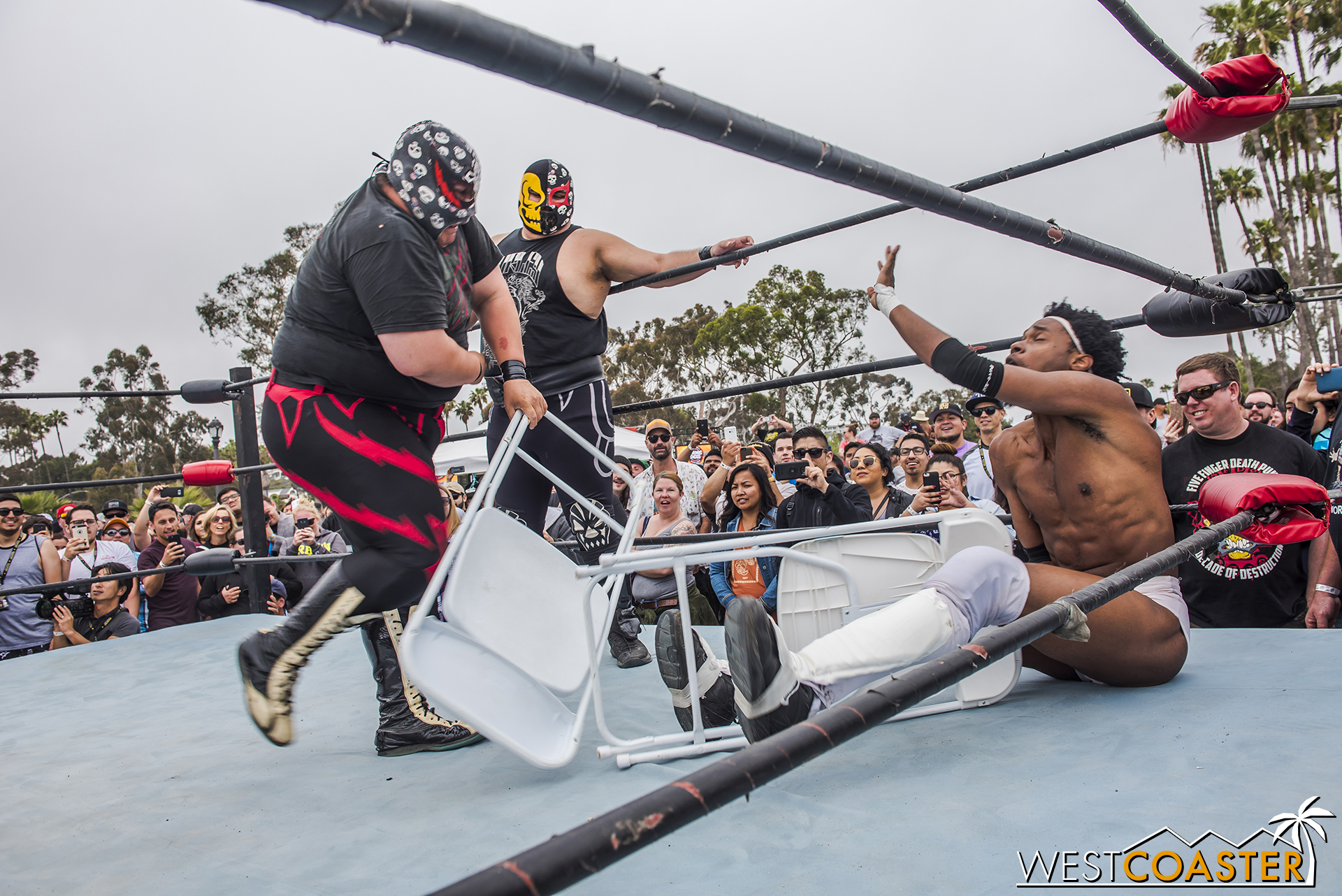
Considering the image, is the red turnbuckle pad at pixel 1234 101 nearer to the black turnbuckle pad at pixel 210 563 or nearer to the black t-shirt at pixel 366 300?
the black t-shirt at pixel 366 300

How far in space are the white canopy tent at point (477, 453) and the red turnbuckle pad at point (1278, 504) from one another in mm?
8865

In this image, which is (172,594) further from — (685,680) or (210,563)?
(685,680)

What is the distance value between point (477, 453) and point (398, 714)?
34.7 feet

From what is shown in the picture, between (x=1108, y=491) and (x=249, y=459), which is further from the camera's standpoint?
(x=249, y=459)

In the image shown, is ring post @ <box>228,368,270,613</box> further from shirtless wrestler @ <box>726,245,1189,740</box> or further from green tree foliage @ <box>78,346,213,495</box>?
green tree foliage @ <box>78,346,213,495</box>

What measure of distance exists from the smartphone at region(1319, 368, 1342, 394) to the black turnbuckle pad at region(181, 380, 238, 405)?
3.97 metres

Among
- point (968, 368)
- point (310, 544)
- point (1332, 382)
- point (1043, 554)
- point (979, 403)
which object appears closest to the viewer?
point (968, 368)

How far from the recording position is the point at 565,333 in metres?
2.35

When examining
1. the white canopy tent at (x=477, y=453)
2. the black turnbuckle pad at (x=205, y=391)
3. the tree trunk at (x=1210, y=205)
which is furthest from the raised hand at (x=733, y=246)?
the tree trunk at (x=1210, y=205)

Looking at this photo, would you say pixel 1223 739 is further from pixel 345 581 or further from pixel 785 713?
pixel 345 581

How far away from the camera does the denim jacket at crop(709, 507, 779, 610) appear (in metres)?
3.24

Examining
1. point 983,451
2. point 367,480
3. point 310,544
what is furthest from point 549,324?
point 310,544

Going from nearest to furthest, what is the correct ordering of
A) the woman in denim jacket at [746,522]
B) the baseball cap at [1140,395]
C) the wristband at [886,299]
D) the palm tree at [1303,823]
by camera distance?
the palm tree at [1303,823] → the wristband at [886,299] → the baseball cap at [1140,395] → the woman in denim jacket at [746,522]

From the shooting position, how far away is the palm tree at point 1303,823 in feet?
3.31
